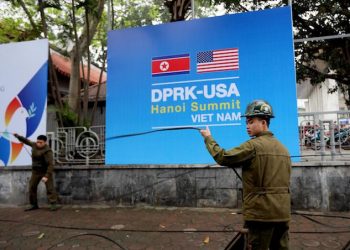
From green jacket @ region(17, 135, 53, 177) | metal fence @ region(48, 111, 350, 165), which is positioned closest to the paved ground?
green jacket @ region(17, 135, 53, 177)

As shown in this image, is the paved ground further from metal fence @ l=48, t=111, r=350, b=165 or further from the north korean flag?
the north korean flag

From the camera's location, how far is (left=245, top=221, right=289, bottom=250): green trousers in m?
2.86

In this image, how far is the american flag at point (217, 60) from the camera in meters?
7.67

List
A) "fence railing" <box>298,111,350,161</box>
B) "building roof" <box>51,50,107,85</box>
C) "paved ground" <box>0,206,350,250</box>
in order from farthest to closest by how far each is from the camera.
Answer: "building roof" <box>51,50,107,85</box> → "fence railing" <box>298,111,350,161</box> → "paved ground" <box>0,206,350,250</box>

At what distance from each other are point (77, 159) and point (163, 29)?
145 inches

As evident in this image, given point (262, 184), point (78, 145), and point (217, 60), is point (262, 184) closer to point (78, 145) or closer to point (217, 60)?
point (217, 60)

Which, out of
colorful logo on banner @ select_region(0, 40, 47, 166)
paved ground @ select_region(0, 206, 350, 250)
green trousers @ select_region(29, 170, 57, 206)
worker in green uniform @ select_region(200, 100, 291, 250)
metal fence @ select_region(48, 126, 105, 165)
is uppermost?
colorful logo on banner @ select_region(0, 40, 47, 166)

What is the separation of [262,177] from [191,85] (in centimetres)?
523

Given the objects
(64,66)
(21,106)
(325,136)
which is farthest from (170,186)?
(64,66)

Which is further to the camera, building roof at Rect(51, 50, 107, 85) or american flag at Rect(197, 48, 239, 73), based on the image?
building roof at Rect(51, 50, 107, 85)

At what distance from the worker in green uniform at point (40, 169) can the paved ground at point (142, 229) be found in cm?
36

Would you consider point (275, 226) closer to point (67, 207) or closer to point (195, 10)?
point (67, 207)

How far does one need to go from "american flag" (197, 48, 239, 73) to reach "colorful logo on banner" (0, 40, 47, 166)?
3.85 metres

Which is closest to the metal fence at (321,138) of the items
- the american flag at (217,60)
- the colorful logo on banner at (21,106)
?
the colorful logo on banner at (21,106)
